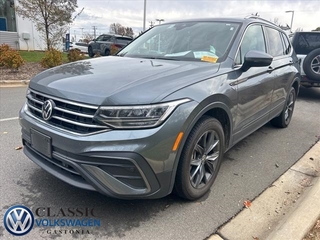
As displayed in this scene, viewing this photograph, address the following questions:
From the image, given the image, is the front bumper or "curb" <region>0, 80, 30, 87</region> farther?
"curb" <region>0, 80, 30, 87</region>

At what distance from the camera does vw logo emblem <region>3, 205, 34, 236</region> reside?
2234 millimetres

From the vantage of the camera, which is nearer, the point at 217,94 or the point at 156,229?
the point at 156,229

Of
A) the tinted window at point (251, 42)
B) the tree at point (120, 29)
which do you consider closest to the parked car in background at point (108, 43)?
the tinted window at point (251, 42)

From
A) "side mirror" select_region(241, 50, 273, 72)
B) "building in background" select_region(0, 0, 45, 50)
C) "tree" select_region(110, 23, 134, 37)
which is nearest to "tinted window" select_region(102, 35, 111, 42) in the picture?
"building in background" select_region(0, 0, 45, 50)

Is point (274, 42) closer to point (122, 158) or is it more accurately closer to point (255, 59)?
point (255, 59)

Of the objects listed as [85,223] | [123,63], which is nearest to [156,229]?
[85,223]

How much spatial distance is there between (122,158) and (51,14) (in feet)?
38.0

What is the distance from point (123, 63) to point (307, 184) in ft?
8.10

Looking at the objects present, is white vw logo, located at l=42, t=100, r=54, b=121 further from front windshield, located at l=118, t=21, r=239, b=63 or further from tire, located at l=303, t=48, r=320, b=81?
tire, located at l=303, t=48, r=320, b=81

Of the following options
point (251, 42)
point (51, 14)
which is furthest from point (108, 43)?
point (251, 42)

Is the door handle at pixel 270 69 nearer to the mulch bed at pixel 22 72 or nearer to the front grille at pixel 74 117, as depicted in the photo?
the front grille at pixel 74 117

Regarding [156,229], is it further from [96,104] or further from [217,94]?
[217,94]

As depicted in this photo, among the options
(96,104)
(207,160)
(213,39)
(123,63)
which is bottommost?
(207,160)

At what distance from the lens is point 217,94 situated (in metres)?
2.61
